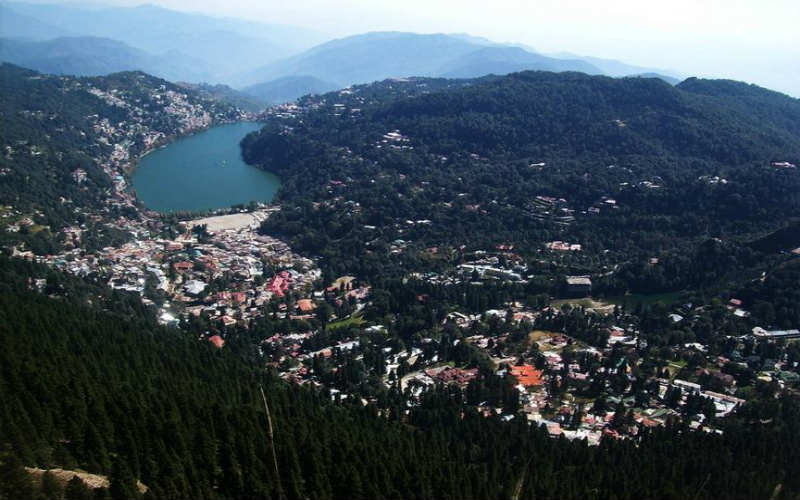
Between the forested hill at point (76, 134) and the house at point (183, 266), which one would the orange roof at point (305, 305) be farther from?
the forested hill at point (76, 134)

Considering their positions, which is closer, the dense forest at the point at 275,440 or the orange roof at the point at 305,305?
the dense forest at the point at 275,440

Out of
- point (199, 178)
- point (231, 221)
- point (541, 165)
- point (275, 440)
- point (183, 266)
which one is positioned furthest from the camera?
point (199, 178)

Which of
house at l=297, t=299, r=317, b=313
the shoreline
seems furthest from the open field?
house at l=297, t=299, r=317, b=313

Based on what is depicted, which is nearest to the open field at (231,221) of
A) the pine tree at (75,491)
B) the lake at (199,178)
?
the lake at (199,178)

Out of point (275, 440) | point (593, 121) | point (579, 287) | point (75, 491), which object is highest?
point (593, 121)

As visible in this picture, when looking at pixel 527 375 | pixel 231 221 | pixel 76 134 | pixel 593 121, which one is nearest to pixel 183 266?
pixel 231 221

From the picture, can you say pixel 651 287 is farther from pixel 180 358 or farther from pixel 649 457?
pixel 180 358

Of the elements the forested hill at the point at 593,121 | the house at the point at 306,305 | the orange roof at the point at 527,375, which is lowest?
the orange roof at the point at 527,375

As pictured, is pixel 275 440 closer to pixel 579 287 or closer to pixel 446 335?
pixel 446 335
